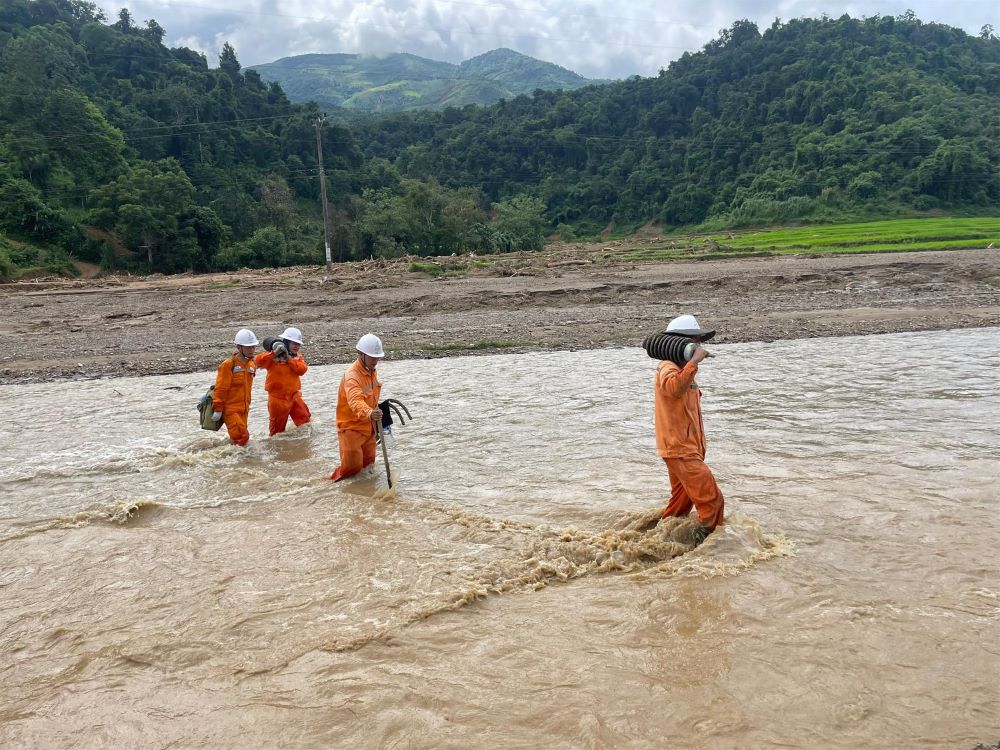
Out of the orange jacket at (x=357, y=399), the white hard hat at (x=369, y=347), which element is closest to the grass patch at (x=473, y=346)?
the orange jacket at (x=357, y=399)

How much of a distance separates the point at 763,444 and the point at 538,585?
4214 mm

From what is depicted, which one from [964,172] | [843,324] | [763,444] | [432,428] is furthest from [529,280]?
[964,172]

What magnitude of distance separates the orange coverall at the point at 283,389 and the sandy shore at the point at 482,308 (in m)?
5.45

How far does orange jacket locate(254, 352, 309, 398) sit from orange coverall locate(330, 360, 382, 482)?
162 cm

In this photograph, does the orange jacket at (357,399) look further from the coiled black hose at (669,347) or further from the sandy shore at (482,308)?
the sandy shore at (482,308)

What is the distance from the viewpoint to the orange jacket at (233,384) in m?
8.49

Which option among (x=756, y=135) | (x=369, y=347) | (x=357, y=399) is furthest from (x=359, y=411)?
(x=756, y=135)

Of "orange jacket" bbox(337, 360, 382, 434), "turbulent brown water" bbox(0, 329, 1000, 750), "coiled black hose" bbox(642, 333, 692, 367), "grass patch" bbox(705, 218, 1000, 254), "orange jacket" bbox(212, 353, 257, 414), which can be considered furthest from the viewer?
"grass patch" bbox(705, 218, 1000, 254)

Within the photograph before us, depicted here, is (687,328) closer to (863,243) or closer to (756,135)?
(863,243)

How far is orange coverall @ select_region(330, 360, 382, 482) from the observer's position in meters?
6.98

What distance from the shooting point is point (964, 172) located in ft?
167

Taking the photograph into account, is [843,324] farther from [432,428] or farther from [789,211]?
[789,211]

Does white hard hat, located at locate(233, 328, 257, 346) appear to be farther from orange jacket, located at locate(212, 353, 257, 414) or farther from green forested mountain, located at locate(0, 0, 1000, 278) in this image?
green forested mountain, located at locate(0, 0, 1000, 278)

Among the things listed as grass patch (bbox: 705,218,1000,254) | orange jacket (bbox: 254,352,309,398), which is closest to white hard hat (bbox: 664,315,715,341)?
orange jacket (bbox: 254,352,309,398)
